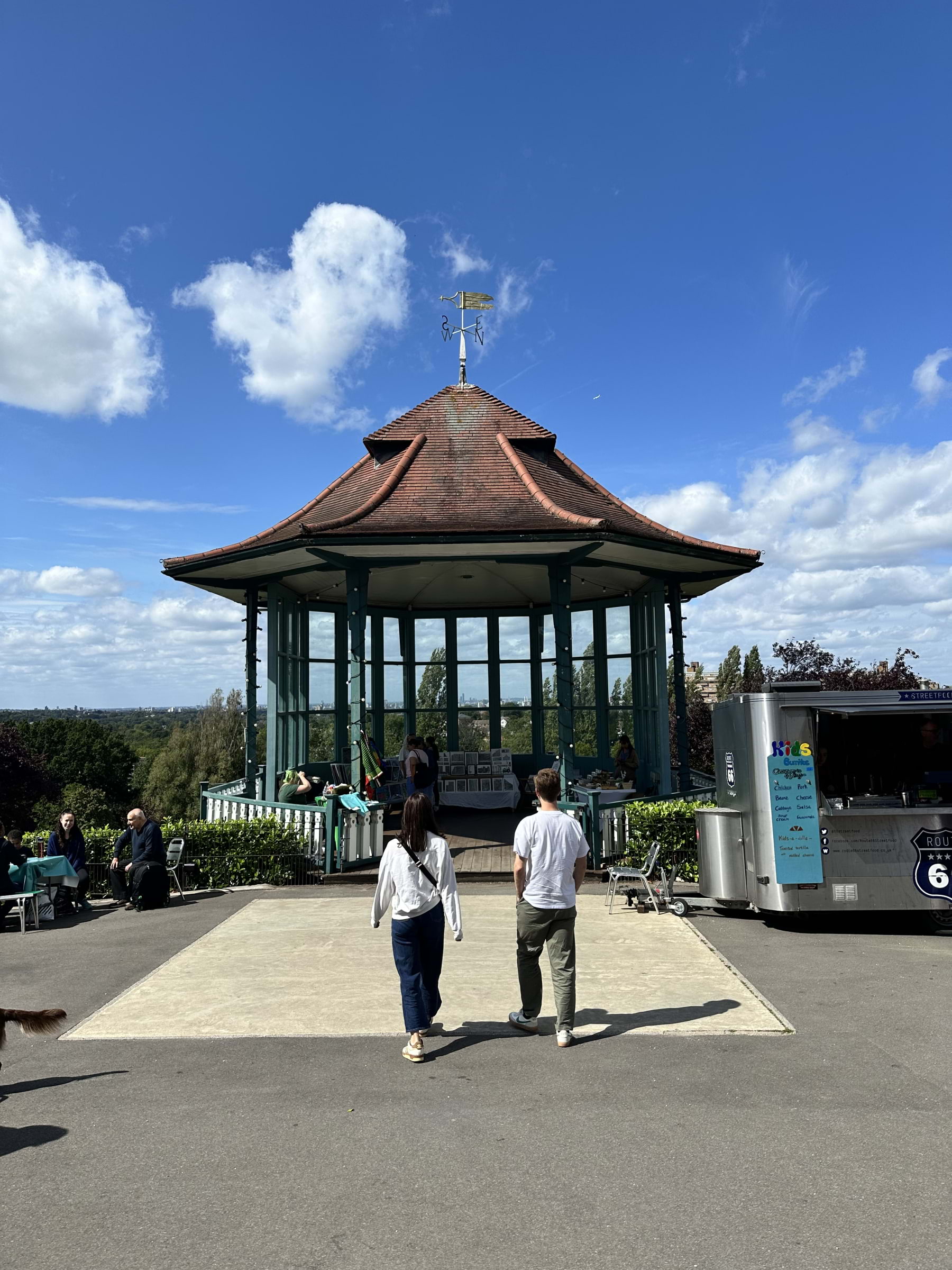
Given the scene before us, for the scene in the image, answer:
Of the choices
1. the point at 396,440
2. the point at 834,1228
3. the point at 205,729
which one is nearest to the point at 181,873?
the point at 396,440

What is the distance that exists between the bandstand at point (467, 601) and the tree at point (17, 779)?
1051 inches

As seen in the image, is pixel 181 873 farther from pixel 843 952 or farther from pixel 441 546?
pixel 843 952

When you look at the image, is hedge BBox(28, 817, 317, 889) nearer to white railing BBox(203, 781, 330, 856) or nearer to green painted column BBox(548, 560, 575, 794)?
white railing BBox(203, 781, 330, 856)

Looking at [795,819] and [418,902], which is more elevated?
[795,819]

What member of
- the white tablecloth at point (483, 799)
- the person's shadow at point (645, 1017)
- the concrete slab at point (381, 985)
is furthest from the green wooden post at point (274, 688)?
the person's shadow at point (645, 1017)

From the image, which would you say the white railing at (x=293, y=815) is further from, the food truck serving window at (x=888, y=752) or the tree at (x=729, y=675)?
the tree at (x=729, y=675)

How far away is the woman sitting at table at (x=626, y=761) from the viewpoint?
1530 cm

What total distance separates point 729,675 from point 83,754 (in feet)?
137

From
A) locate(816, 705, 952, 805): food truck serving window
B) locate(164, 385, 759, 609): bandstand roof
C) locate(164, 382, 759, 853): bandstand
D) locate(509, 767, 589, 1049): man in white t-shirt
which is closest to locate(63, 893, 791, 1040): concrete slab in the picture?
locate(509, 767, 589, 1049): man in white t-shirt

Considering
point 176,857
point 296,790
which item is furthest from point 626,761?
point 176,857

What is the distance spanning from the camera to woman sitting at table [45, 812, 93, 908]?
11039 millimetres

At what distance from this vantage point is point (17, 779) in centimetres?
3844

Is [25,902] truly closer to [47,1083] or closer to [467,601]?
[47,1083]

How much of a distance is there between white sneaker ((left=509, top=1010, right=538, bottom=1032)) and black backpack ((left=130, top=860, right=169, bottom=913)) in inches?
238
